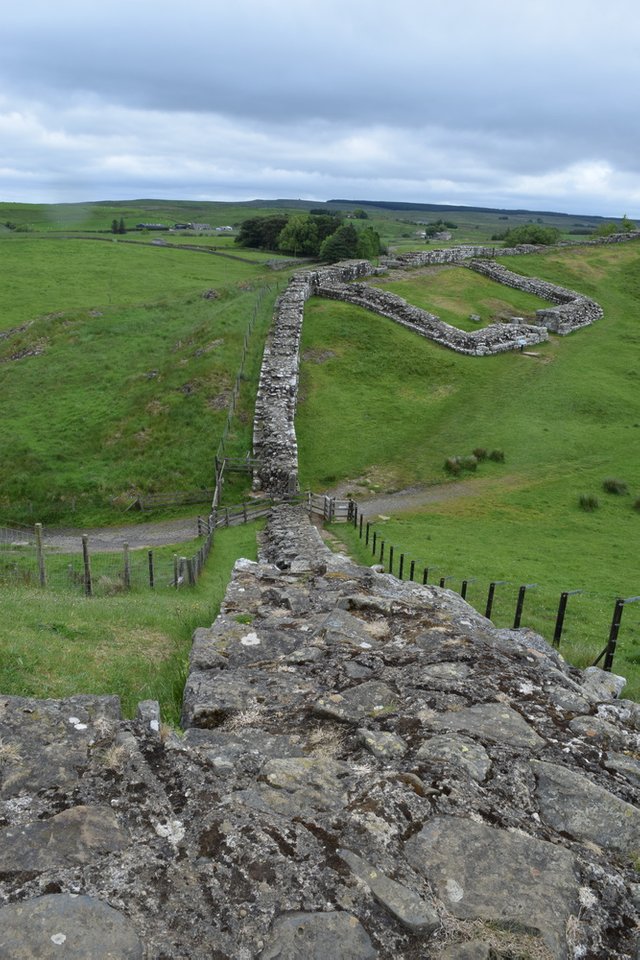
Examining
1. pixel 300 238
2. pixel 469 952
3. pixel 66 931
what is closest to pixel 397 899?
pixel 469 952

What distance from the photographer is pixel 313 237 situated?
9600 centimetres

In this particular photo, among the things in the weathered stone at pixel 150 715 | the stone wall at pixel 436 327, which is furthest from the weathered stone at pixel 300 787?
the stone wall at pixel 436 327

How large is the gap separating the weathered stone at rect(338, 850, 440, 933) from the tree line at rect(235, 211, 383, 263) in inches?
2889

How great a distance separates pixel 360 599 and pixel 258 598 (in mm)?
2026

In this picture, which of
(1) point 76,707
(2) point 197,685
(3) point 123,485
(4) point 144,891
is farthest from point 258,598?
(3) point 123,485

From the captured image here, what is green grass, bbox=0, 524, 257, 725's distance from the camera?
8.08 metres

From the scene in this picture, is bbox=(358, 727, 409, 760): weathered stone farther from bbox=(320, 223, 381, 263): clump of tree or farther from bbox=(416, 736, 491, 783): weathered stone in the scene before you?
bbox=(320, 223, 381, 263): clump of tree

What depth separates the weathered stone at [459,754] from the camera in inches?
225

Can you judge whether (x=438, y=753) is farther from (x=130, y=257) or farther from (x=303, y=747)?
(x=130, y=257)

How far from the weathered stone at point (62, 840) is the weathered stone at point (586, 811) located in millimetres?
3463

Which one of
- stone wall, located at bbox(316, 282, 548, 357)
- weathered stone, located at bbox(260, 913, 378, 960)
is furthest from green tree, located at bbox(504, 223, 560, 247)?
weathered stone, located at bbox(260, 913, 378, 960)

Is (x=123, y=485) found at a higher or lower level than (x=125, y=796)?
lower

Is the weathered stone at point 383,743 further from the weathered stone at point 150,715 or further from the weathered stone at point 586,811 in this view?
the weathered stone at point 150,715

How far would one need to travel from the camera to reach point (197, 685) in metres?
7.49
